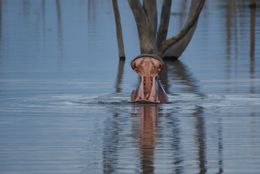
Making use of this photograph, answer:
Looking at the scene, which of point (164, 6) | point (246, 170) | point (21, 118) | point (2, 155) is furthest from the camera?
point (164, 6)

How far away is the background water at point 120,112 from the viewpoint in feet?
38.5

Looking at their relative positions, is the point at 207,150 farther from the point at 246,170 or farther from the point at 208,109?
the point at 208,109

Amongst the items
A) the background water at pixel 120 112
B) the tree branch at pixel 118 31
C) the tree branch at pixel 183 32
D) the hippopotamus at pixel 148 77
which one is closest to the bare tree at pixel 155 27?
the tree branch at pixel 183 32

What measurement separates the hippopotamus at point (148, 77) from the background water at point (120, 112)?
0.27m

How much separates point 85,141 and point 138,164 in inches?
78.1

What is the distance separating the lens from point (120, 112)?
16.2 metres

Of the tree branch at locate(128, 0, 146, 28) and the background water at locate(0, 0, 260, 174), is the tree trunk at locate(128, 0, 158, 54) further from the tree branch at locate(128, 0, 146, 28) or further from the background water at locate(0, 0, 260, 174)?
the background water at locate(0, 0, 260, 174)

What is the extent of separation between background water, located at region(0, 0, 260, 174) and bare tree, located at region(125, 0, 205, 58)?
0.53 meters

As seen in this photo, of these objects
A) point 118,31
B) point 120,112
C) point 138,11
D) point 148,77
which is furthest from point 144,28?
point 120,112

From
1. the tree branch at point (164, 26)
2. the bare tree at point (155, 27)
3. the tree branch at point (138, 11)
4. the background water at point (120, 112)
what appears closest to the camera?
the background water at point (120, 112)

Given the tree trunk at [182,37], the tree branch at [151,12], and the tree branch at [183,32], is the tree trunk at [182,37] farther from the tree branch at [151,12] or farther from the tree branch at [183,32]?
the tree branch at [151,12]

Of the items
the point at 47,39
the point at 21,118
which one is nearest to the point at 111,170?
the point at 21,118

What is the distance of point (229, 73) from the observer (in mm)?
23109

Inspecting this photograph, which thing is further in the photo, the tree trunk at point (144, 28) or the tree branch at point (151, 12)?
the tree branch at point (151, 12)
